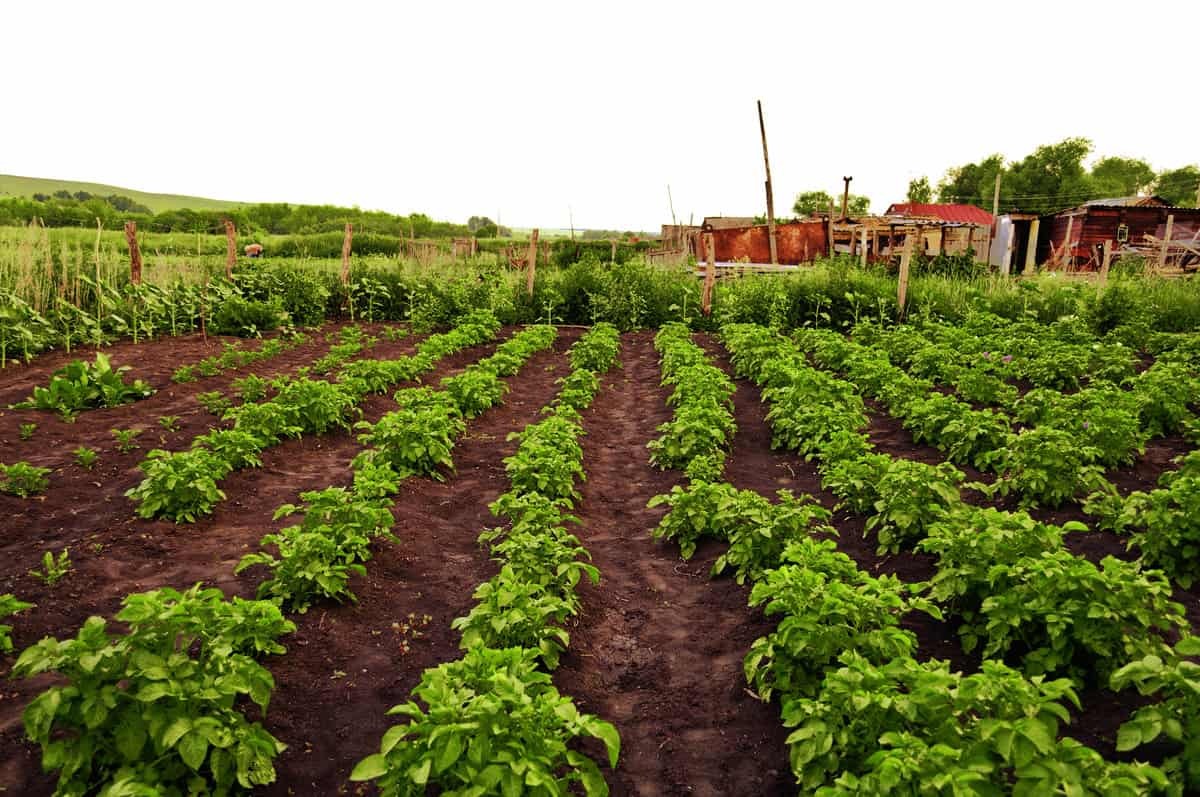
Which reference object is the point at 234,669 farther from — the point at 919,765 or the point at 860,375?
the point at 860,375

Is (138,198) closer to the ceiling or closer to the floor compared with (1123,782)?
closer to the ceiling

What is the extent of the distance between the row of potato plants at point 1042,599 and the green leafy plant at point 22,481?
694 centimetres

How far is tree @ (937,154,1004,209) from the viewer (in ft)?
254

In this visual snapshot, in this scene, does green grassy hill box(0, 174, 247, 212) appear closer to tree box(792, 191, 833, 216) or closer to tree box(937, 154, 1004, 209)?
tree box(792, 191, 833, 216)

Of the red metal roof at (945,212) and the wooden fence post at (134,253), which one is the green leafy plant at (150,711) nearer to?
the wooden fence post at (134,253)

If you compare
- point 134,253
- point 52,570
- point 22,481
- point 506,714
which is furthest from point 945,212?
point 506,714

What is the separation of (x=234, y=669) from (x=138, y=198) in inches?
4473

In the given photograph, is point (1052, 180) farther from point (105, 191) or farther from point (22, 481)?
point (105, 191)

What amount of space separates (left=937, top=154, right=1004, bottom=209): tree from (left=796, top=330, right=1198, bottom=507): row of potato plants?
76.1 m

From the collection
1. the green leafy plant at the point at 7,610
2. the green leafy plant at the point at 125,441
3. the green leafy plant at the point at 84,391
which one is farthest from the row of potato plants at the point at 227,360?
the green leafy plant at the point at 7,610

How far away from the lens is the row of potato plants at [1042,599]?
3.16 metres

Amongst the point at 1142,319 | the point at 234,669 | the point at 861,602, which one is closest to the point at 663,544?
the point at 861,602

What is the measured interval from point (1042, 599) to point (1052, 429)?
10.1 ft

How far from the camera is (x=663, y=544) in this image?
6.59m
